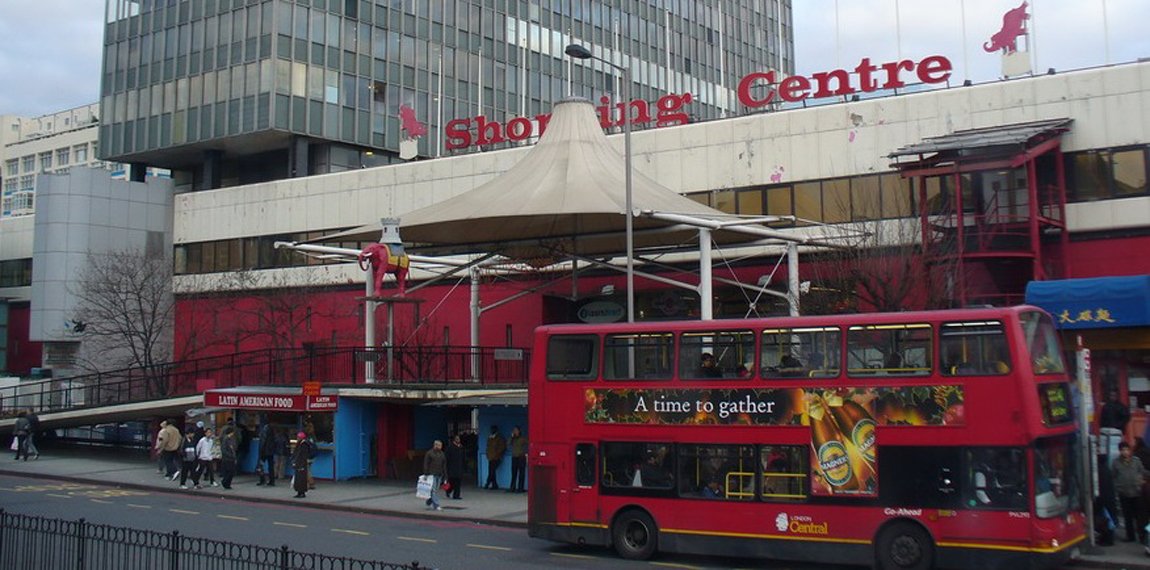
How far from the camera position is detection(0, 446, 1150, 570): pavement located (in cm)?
1759

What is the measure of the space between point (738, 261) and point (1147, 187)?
12944 mm

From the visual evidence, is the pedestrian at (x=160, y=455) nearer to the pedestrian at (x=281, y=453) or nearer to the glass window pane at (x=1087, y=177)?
the pedestrian at (x=281, y=453)

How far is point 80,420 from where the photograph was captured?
38.4 m

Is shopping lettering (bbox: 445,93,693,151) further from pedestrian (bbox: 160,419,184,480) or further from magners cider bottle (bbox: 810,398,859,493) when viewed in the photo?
magners cider bottle (bbox: 810,398,859,493)

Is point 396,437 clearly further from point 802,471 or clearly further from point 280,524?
point 802,471

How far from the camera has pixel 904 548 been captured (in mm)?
15883

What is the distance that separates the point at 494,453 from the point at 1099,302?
1522cm

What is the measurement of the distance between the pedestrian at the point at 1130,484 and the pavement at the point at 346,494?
44 cm

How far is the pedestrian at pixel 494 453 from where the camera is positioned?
28.6 metres

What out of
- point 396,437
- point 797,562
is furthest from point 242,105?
point 797,562

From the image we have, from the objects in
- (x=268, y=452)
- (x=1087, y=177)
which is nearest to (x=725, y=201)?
(x=1087, y=177)

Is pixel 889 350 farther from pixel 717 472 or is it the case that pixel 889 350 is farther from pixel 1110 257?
pixel 1110 257

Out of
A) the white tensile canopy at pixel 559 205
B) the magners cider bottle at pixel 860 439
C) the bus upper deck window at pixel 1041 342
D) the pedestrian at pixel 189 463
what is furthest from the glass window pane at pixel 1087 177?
the pedestrian at pixel 189 463

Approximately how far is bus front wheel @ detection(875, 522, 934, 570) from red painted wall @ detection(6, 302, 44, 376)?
194 ft
